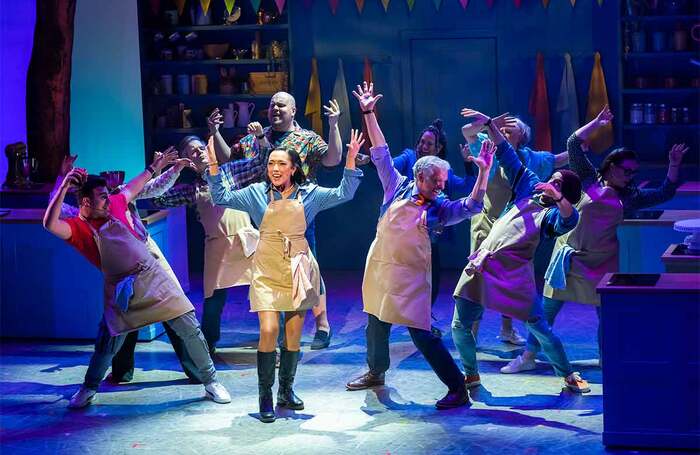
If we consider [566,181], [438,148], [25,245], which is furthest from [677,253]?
[25,245]

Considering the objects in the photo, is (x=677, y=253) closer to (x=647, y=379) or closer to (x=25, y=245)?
(x=647, y=379)

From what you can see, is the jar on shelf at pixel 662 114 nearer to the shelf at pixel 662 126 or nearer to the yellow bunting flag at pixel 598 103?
the shelf at pixel 662 126

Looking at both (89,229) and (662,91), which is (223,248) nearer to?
(89,229)

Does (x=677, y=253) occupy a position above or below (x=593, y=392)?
above

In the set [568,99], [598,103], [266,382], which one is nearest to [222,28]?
[568,99]

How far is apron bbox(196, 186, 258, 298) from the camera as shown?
7.07 metres

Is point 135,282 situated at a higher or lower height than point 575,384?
higher

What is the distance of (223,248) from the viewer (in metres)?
7.10

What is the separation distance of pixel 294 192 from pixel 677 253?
200 centimetres

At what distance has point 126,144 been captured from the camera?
10.0 meters

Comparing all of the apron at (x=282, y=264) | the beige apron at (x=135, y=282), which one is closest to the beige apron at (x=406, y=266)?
the apron at (x=282, y=264)

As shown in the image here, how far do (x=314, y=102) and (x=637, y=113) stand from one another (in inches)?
104

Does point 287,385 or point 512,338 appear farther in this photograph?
point 512,338

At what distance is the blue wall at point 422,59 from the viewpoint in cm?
964
